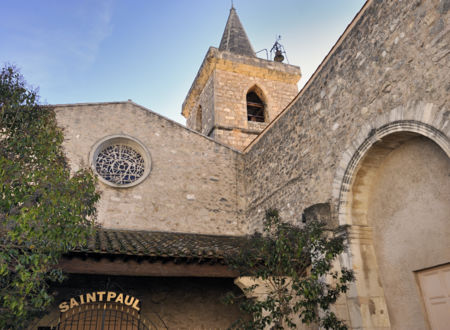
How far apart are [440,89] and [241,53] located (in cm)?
1291

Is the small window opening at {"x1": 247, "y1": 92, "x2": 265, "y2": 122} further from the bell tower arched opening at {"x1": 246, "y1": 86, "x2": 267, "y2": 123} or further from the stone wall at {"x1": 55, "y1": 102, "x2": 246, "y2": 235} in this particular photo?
the stone wall at {"x1": 55, "y1": 102, "x2": 246, "y2": 235}

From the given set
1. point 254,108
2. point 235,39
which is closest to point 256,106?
point 254,108

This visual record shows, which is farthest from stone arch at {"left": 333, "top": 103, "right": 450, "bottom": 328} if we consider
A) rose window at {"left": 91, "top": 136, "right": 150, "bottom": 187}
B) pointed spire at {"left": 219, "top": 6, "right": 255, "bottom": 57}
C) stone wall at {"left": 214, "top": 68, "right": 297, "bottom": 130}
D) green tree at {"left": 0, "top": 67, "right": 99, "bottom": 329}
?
pointed spire at {"left": 219, "top": 6, "right": 255, "bottom": 57}

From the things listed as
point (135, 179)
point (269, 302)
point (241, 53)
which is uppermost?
point (241, 53)

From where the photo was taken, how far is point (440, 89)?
171 inches

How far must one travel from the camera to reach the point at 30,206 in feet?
13.8

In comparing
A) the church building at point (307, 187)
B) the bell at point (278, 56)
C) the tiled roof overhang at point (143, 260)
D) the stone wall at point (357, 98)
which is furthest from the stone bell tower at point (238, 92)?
the tiled roof overhang at point (143, 260)

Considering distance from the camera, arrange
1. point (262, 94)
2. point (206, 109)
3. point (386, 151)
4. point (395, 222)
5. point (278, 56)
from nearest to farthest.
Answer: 1. point (395, 222)
2. point (386, 151)
3. point (206, 109)
4. point (262, 94)
5. point (278, 56)

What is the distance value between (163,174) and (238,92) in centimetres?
636

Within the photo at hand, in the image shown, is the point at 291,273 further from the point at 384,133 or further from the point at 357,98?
the point at 357,98

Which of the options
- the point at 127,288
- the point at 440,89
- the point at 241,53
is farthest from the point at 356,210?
the point at 241,53

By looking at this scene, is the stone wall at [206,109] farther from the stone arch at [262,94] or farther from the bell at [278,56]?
the bell at [278,56]

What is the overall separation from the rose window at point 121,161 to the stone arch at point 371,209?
5.55 m

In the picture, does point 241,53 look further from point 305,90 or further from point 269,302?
point 269,302
